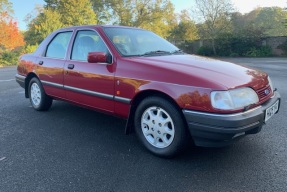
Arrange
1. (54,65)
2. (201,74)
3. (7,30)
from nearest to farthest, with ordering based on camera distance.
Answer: (201,74), (54,65), (7,30)

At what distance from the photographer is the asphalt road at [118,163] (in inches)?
97.9

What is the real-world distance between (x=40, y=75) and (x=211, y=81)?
3.40 meters

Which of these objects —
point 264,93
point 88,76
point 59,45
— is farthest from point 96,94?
point 264,93

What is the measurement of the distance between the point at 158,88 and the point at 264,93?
1.26m

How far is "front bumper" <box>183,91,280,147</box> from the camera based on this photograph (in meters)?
2.51

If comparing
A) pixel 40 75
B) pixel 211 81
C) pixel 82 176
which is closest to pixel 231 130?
pixel 211 81

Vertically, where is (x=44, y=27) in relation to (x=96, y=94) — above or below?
above

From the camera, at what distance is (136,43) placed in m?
3.87

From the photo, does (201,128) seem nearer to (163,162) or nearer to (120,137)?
(163,162)

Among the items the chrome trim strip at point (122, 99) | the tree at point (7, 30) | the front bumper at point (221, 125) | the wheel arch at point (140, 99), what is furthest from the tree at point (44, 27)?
the front bumper at point (221, 125)

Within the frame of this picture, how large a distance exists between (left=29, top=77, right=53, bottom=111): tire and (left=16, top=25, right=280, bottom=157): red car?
1.66ft

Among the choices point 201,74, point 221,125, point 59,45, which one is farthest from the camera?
point 59,45

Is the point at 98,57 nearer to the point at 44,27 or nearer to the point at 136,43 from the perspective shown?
the point at 136,43

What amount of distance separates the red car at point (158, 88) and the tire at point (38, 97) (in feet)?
1.66
